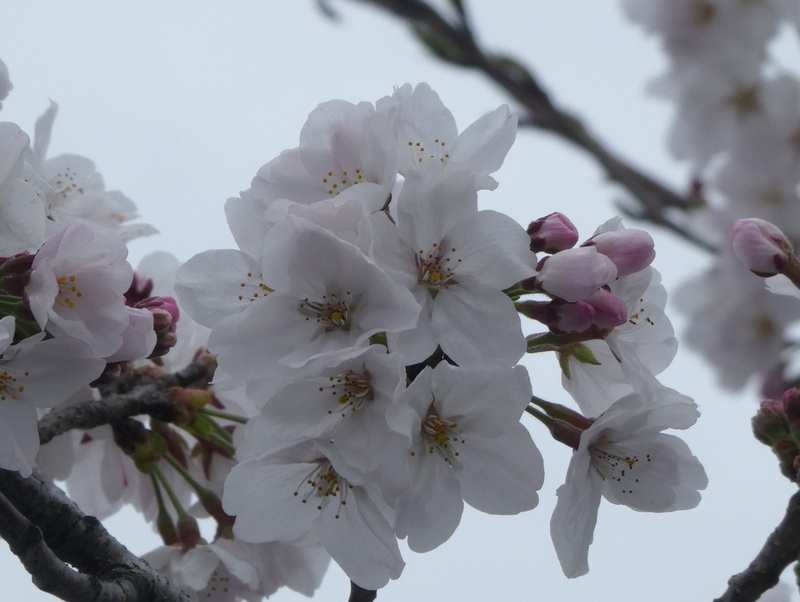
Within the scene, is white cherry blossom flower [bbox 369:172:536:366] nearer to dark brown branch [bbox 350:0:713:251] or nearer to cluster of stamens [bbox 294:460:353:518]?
cluster of stamens [bbox 294:460:353:518]

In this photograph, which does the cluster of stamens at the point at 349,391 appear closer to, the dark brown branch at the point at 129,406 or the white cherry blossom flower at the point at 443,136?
the white cherry blossom flower at the point at 443,136

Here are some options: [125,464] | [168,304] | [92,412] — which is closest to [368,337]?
[168,304]

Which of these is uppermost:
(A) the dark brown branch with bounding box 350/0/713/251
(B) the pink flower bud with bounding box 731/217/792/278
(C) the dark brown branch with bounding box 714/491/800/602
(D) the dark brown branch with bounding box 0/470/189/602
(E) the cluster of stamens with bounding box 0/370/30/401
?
(A) the dark brown branch with bounding box 350/0/713/251

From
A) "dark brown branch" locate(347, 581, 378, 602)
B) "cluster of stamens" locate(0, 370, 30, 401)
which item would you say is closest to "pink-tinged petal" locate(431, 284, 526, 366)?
"dark brown branch" locate(347, 581, 378, 602)

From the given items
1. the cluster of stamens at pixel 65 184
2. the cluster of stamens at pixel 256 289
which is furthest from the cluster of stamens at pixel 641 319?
the cluster of stamens at pixel 65 184

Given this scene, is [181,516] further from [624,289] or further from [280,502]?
[624,289]

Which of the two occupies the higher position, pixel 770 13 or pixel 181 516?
pixel 770 13

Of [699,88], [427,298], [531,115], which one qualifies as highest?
[699,88]
